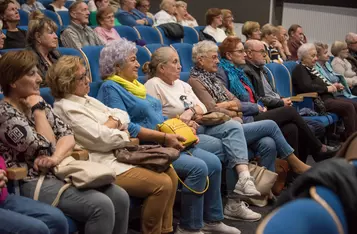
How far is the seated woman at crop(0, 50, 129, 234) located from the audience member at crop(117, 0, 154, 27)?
3.77m

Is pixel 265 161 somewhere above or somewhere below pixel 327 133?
above

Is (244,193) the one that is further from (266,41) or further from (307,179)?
(266,41)

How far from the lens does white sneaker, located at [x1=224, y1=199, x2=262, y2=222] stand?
3.37 metres

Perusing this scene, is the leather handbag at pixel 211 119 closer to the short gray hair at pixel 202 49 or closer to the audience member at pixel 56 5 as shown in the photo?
the short gray hair at pixel 202 49

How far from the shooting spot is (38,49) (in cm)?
335

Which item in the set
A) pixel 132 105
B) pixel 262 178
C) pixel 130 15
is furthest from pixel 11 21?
pixel 262 178

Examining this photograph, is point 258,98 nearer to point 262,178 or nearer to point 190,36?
point 262,178

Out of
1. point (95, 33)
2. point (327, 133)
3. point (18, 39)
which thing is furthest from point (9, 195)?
point (327, 133)

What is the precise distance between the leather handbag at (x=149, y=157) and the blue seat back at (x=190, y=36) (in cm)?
348

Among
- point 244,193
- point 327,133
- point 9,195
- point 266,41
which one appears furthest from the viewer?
point 266,41

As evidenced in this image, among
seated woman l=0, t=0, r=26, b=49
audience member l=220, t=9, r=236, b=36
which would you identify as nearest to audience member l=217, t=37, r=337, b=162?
seated woman l=0, t=0, r=26, b=49

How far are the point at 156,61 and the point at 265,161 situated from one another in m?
0.91

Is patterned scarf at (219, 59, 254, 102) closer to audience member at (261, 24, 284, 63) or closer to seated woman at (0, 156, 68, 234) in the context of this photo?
audience member at (261, 24, 284, 63)

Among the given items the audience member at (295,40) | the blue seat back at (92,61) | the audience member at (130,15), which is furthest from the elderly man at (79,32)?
the audience member at (295,40)
